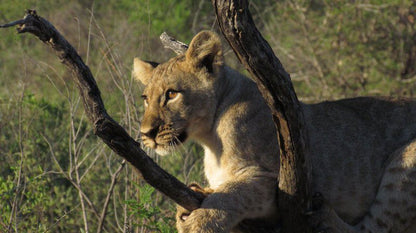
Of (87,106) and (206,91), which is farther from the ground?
(87,106)

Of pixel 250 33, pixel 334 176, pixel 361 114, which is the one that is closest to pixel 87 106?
pixel 250 33

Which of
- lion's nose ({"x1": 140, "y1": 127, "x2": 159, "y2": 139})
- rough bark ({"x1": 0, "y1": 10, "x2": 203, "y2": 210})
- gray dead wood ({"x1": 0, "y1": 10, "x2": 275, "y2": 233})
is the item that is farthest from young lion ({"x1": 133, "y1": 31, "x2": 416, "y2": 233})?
rough bark ({"x1": 0, "y1": 10, "x2": 203, "y2": 210})

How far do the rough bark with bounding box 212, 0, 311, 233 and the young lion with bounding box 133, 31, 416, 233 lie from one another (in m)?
0.20

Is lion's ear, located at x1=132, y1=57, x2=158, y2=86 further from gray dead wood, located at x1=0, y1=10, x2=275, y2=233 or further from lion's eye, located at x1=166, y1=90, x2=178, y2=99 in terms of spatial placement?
gray dead wood, located at x1=0, y1=10, x2=275, y2=233

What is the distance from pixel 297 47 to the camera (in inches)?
431

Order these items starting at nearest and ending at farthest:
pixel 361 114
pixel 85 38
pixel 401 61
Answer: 1. pixel 361 114
2. pixel 401 61
3. pixel 85 38

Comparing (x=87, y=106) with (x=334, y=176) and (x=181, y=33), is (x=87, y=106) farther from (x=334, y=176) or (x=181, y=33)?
(x=181, y=33)

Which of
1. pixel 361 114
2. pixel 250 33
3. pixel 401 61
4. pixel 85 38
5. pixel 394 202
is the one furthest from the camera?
pixel 85 38

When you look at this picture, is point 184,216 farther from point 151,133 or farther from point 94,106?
point 94,106

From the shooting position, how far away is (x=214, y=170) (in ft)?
16.2

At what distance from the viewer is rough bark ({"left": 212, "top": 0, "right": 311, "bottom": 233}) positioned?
3.29 meters

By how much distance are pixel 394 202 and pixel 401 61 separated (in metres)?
5.99

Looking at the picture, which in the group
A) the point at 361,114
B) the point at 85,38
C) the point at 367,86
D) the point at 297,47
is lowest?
the point at 367,86

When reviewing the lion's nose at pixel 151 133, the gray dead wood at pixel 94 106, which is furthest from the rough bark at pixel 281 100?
the lion's nose at pixel 151 133
